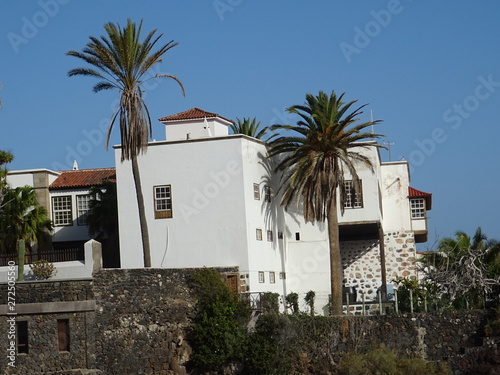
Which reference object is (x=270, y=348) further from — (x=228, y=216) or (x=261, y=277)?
(x=228, y=216)

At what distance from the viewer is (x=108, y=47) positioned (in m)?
42.7

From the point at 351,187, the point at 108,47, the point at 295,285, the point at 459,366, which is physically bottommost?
the point at 459,366

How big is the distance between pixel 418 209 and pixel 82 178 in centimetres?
1781

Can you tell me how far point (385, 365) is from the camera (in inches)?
1532

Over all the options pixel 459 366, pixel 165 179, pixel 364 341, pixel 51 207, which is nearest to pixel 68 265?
pixel 165 179

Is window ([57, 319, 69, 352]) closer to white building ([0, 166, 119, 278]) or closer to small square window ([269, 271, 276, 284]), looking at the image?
small square window ([269, 271, 276, 284])

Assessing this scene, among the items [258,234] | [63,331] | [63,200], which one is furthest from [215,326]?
[63,200]

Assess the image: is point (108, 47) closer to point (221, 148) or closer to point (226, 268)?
point (221, 148)

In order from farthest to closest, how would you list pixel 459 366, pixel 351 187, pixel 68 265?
1. pixel 351 187
2. pixel 68 265
3. pixel 459 366

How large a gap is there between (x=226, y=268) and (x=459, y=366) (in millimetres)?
10573

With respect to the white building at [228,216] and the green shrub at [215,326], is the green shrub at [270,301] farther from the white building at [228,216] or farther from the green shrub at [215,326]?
the green shrub at [215,326]

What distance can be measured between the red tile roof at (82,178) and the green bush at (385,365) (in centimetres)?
1830

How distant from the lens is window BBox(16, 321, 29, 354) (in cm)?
3959

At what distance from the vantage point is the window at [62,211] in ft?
170
